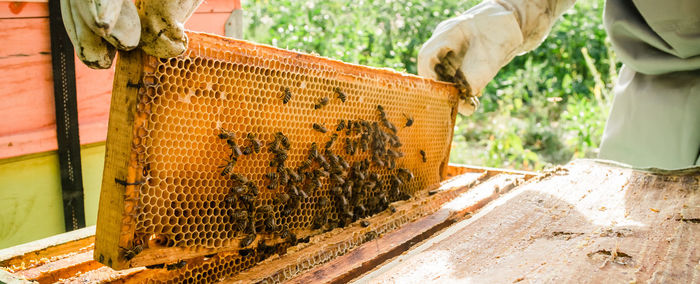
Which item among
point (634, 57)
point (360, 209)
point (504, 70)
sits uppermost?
point (504, 70)

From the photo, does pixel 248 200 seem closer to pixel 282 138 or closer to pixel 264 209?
pixel 264 209

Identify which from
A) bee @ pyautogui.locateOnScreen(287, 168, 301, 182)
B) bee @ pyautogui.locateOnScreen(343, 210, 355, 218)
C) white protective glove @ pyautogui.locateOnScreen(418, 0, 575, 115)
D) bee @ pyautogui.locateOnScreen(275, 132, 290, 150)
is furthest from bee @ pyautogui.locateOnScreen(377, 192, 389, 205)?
white protective glove @ pyautogui.locateOnScreen(418, 0, 575, 115)

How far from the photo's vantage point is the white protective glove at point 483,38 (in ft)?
10.8

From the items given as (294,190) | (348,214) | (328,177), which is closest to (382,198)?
(348,214)

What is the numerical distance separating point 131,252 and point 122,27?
719 mm

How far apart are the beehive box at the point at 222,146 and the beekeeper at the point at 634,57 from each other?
0.80 metres

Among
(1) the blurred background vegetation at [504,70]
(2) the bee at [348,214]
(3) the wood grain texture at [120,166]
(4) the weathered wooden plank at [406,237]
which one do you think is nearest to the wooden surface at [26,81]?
(3) the wood grain texture at [120,166]

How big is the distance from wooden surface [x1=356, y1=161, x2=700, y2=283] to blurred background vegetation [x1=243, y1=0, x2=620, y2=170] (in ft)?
15.5

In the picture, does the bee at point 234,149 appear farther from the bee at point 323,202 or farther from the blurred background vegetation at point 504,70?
the blurred background vegetation at point 504,70

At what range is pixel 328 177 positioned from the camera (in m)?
2.43

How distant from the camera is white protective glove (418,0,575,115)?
10.8 ft

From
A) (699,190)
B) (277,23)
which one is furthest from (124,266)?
(277,23)

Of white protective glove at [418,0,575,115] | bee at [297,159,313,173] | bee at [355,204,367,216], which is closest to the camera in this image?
bee at [297,159,313,173]

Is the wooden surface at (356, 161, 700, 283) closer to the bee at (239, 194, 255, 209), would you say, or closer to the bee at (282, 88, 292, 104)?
the bee at (239, 194, 255, 209)
